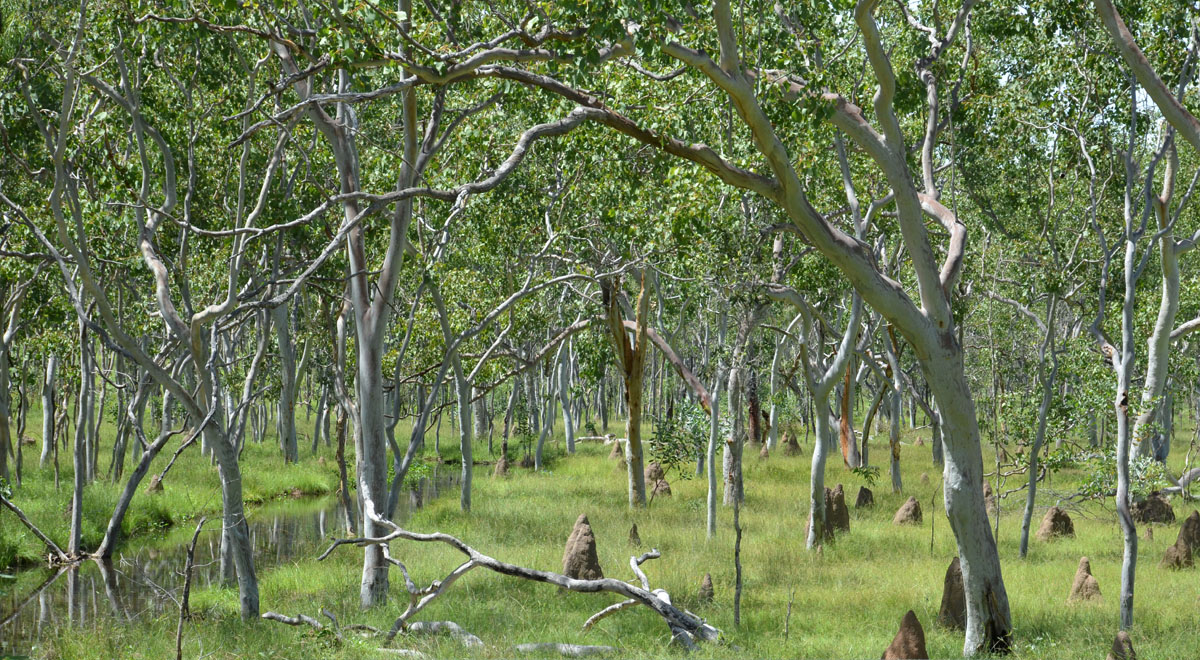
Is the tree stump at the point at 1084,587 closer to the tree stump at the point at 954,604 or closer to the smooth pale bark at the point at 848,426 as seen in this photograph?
the tree stump at the point at 954,604

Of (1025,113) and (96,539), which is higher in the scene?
(1025,113)

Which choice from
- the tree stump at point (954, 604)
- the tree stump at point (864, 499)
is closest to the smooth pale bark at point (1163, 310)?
the tree stump at point (954, 604)

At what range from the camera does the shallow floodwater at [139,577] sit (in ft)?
41.1

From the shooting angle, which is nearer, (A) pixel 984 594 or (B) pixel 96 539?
(A) pixel 984 594

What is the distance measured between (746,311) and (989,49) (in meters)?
5.62

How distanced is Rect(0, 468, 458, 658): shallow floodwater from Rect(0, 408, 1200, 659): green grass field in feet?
2.13

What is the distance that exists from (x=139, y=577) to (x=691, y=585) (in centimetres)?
880

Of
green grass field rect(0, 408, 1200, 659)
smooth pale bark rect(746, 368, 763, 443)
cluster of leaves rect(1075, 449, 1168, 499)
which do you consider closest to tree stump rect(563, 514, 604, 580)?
green grass field rect(0, 408, 1200, 659)

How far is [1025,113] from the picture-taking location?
14.1 meters

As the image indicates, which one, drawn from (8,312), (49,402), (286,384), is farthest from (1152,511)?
(49,402)

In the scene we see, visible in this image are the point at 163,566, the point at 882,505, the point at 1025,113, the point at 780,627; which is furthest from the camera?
the point at 882,505

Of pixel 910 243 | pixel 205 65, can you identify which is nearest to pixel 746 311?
pixel 910 243

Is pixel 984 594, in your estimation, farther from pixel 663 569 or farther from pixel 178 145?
pixel 178 145

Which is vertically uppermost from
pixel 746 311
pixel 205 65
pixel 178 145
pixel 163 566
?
pixel 205 65
